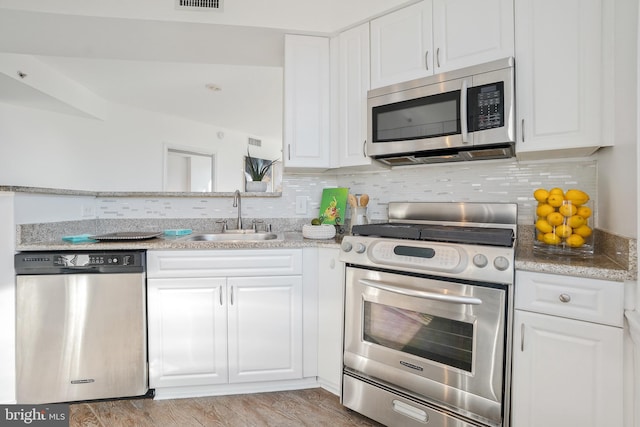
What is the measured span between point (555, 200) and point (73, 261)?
7.89 feet

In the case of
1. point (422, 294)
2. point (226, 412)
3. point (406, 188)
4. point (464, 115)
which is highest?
point (464, 115)

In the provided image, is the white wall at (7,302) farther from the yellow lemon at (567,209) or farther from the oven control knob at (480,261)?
the yellow lemon at (567,209)

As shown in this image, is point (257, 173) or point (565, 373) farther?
point (257, 173)

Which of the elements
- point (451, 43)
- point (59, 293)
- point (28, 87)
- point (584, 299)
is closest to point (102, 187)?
point (28, 87)

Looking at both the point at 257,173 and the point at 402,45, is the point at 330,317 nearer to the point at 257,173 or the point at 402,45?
the point at 257,173

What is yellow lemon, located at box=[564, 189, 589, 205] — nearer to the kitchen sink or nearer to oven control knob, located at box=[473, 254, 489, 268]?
oven control knob, located at box=[473, 254, 489, 268]

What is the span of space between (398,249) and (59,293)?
1819 mm

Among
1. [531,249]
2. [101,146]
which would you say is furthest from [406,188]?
[101,146]

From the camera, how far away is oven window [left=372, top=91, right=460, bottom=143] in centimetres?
165

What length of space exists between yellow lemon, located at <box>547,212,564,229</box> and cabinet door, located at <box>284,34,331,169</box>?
1271 millimetres

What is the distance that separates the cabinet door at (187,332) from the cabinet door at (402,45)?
5.18 ft

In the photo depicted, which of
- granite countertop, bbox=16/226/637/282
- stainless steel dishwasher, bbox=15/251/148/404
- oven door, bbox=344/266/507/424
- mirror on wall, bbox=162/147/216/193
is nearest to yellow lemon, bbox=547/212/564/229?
granite countertop, bbox=16/226/637/282

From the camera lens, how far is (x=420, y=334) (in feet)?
4.87

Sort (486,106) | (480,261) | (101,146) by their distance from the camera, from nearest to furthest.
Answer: (480,261)
(486,106)
(101,146)
